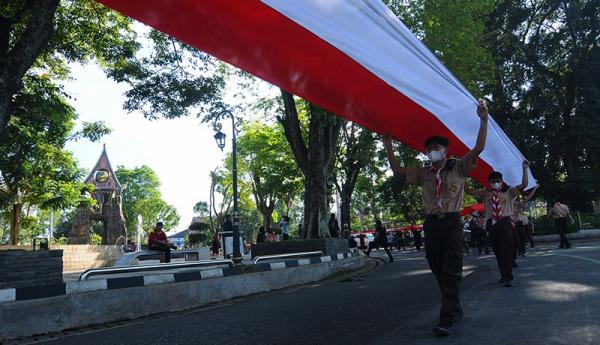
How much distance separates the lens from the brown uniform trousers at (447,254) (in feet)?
14.9

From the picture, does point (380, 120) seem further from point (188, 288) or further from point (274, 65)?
point (188, 288)

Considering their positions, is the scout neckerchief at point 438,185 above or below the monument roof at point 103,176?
below

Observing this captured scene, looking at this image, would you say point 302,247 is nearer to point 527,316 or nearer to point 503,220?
point 503,220

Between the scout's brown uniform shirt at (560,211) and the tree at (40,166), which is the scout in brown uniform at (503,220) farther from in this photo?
the tree at (40,166)

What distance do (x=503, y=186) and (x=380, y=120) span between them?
151 inches

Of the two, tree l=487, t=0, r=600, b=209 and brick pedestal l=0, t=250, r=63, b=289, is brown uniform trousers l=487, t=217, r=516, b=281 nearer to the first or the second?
brick pedestal l=0, t=250, r=63, b=289

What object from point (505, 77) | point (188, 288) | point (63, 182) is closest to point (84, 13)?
point (188, 288)

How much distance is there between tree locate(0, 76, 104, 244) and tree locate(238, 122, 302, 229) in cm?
1377

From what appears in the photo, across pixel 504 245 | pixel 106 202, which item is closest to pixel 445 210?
pixel 504 245

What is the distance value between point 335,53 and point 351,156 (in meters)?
25.8

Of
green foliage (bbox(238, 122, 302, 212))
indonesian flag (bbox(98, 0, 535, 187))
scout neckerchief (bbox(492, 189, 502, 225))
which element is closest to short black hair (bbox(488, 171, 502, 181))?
scout neckerchief (bbox(492, 189, 502, 225))

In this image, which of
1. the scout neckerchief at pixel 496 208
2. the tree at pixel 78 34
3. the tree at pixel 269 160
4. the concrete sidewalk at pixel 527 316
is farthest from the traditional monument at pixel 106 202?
the concrete sidewalk at pixel 527 316

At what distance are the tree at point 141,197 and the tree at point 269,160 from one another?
4125cm

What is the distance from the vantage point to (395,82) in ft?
14.6
